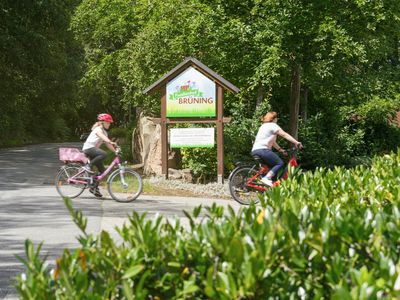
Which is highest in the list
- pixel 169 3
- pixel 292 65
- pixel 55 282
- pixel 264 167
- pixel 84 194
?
pixel 169 3

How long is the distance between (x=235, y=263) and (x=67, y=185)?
941cm

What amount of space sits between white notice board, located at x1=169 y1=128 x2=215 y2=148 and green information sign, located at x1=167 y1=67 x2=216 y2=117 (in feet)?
1.58

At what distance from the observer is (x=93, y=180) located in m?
11.4

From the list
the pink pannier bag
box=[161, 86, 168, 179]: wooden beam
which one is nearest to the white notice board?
box=[161, 86, 168, 179]: wooden beam

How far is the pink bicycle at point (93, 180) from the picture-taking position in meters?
11.1

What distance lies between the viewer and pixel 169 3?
21344 mm

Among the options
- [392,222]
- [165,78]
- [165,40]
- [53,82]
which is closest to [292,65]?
[165,40]

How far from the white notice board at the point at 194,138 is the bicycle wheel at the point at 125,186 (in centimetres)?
380

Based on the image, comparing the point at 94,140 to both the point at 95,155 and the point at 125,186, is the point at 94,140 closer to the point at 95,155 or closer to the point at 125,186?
the point at 95,155

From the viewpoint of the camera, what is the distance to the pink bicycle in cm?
1108

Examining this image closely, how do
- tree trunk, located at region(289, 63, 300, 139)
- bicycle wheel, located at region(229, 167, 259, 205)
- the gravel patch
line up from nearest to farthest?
bicycle wheel, located at region(229, 167, 259, 205)
the gravel patch
tree trunk, located at region(289, 63, 300, 139)

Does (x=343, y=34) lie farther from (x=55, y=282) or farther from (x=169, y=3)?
(x=55, y=282)

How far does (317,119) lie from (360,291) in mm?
20085

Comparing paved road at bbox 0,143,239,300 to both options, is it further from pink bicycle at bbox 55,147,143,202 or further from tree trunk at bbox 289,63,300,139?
tree trunk at bbox 289,63,300,139
